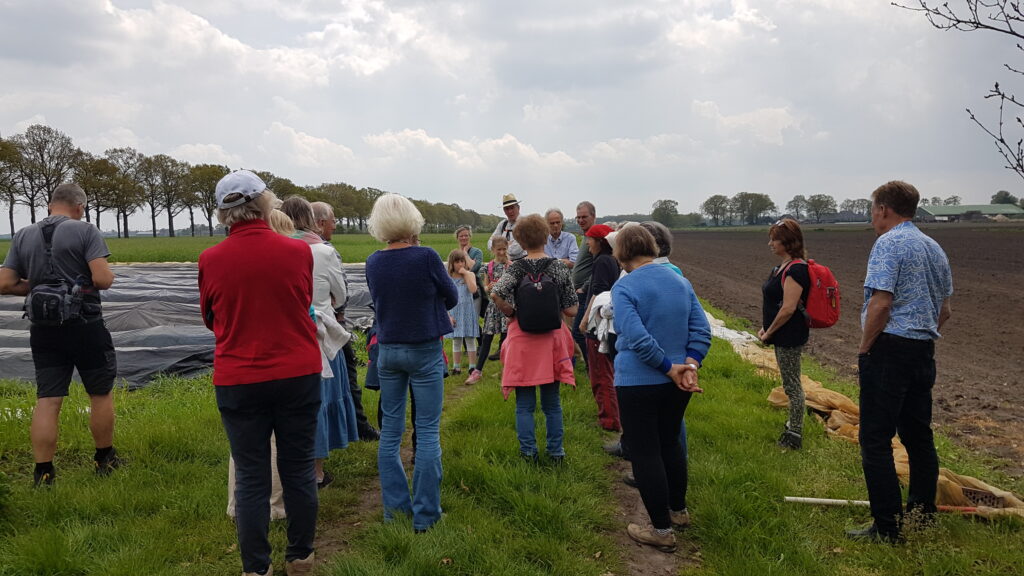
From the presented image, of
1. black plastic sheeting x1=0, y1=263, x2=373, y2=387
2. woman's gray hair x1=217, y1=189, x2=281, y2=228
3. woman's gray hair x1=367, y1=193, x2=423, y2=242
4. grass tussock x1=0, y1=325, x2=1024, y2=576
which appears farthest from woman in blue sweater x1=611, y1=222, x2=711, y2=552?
black plastic sheeting x1=0, y1=263, x2=373, y2=387

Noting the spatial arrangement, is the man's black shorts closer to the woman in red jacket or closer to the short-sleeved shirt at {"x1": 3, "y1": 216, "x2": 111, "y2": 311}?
the short-sleeved shirt at {"x1": 3, "y1": 216, "x2": 111, "y2": 311}

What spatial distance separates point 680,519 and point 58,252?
4.54 m

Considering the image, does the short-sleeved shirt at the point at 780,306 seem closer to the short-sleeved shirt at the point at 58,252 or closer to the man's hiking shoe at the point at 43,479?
the short-sleeved shirt at the point at 58,252

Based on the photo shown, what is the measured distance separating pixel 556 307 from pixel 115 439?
3.78 m

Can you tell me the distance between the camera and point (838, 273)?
25828 mm

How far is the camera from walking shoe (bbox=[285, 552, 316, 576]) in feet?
10.6

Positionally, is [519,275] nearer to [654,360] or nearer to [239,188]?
[654,360]

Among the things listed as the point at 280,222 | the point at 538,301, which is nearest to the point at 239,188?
the point at 280,222

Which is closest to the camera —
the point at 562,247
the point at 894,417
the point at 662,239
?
the point at 894,417

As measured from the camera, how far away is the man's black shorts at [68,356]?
14.0 ft

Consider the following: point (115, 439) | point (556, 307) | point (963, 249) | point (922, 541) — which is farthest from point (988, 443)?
point (963, 249)

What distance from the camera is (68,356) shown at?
4.34 metres

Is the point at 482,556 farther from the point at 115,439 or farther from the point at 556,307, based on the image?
the point at 115,439

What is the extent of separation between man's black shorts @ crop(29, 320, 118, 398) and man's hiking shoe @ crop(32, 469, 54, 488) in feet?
1.80
